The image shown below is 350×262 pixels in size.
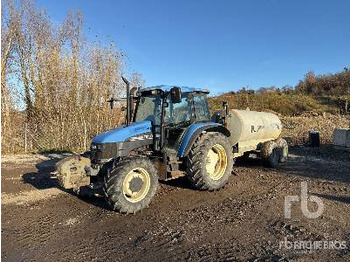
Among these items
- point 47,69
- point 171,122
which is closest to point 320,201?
point 171,122

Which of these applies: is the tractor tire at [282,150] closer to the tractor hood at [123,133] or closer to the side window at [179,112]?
the side window at [179,112]

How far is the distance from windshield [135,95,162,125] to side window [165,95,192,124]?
0.61 ft

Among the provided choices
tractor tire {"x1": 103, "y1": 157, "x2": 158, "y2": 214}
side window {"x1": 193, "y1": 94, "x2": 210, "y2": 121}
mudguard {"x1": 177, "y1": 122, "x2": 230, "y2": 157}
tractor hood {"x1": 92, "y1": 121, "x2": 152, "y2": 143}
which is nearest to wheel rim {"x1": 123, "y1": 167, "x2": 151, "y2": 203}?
tractor tire {"x1": 103, "y1": 157, "x2": 158, "y2": 214}

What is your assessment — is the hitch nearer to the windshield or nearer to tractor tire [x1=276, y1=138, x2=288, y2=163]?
the windshield

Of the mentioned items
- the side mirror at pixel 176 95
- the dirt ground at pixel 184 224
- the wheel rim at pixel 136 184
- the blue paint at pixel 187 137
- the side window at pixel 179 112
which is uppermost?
A: the side mirror at pixel 176 95

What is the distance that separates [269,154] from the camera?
30.9 ft

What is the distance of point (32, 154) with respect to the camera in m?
13.9

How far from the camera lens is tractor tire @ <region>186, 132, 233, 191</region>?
675 centimetres

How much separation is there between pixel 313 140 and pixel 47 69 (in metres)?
11.5

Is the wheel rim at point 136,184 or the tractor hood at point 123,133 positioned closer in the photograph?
the wheel rim at point 136,184

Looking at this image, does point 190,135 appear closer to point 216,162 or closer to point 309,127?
point 216,162

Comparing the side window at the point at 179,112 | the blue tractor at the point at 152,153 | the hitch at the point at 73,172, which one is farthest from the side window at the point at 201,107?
the hitch at the point at 73,172

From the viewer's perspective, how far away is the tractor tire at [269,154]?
9402 mm

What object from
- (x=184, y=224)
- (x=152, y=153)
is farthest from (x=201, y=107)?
(x=184, y=224)
